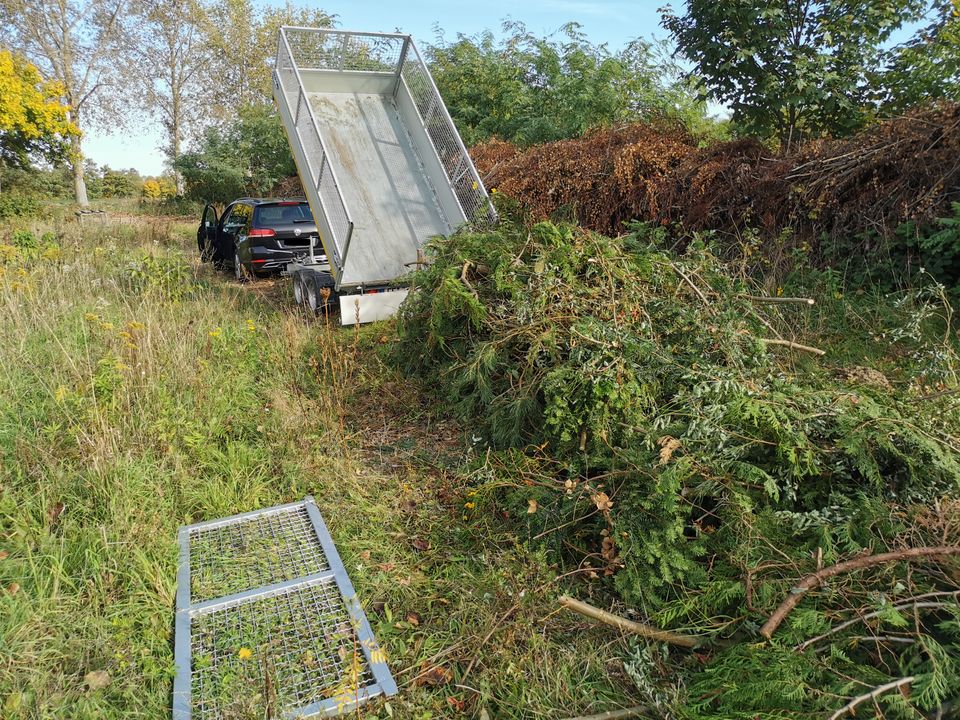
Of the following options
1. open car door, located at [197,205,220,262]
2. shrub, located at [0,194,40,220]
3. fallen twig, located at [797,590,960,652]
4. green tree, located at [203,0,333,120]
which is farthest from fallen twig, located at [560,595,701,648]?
green tree, located at [203,0,333,120]

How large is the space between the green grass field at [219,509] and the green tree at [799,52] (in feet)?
19.9

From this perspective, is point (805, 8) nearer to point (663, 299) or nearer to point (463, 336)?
point (663, 299)

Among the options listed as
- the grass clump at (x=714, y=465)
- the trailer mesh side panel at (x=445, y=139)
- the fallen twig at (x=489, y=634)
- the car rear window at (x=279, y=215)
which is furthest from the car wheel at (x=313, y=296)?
the fallen twig at (x=489, y=634)

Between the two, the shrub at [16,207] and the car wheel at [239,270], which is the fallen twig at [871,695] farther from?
the shrub at [16,207]

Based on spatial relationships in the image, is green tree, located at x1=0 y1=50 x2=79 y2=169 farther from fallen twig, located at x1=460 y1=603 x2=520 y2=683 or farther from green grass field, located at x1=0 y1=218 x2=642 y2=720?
Result: fallen twig, located at x1=460 y1=603 x2=520 y2=683

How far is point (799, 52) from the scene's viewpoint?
26.1 ft

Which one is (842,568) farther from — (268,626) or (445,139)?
(445,139)

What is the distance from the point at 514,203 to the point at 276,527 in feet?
18.4

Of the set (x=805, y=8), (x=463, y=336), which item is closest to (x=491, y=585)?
(x=463, y=336)

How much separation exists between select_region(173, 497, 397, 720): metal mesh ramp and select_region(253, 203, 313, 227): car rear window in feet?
25.3

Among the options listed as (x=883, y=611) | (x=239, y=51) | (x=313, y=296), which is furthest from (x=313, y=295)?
(x=239, y=51)

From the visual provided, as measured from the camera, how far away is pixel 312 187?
25.5 ft

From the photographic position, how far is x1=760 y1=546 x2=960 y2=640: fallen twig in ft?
8.52

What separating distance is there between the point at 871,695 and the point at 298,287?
328 inches
